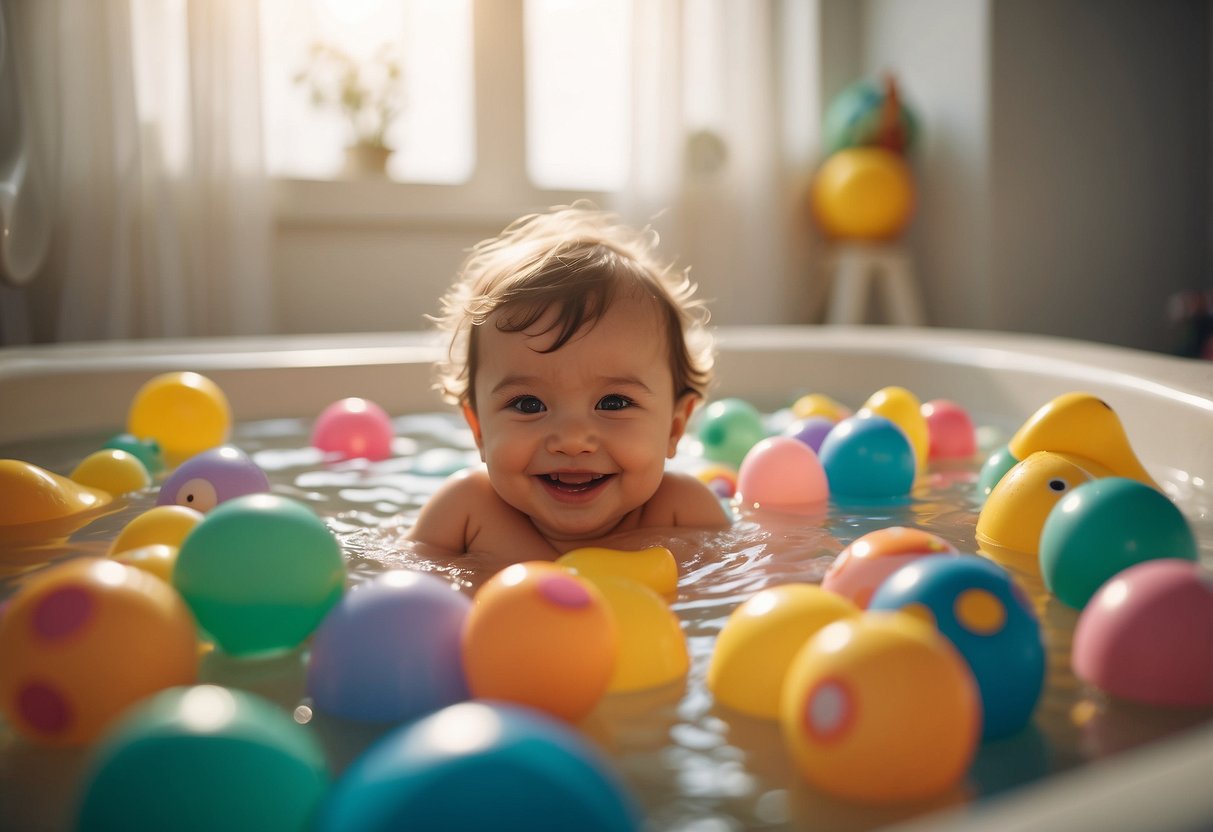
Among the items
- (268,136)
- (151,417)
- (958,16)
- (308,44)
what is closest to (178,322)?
(268,136)

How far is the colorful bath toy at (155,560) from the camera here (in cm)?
107

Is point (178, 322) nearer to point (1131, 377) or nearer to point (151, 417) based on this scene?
point (151, 417)

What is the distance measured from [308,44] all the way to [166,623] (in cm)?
333

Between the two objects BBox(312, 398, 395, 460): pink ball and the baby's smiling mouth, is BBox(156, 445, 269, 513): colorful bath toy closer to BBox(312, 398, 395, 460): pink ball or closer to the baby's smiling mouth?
the baby's smiling mouth

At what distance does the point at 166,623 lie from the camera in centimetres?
87

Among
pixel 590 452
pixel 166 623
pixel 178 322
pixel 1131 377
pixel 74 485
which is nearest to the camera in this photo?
pixel 166 623

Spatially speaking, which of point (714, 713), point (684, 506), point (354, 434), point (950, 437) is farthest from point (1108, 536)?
point (354, 434)

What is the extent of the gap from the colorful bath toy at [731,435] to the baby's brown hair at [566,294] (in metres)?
0.48

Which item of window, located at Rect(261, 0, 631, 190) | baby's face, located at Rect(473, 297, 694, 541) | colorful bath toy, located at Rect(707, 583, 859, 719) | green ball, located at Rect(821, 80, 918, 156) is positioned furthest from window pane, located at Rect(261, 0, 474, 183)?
colorful bath toy, located at Rect(707, 583, 859, 719)

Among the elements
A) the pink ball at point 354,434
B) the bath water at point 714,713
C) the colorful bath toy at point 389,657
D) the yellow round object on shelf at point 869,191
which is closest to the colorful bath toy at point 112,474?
the bath water at point 714,713

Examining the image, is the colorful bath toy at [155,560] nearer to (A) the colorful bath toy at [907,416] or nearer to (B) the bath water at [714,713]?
(B) the bath water at [714,713]

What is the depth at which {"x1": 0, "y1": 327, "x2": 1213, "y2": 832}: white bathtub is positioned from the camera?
194cm

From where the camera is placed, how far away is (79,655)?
812mm

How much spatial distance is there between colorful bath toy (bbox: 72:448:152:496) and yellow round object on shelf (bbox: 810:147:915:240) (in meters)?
3.14
